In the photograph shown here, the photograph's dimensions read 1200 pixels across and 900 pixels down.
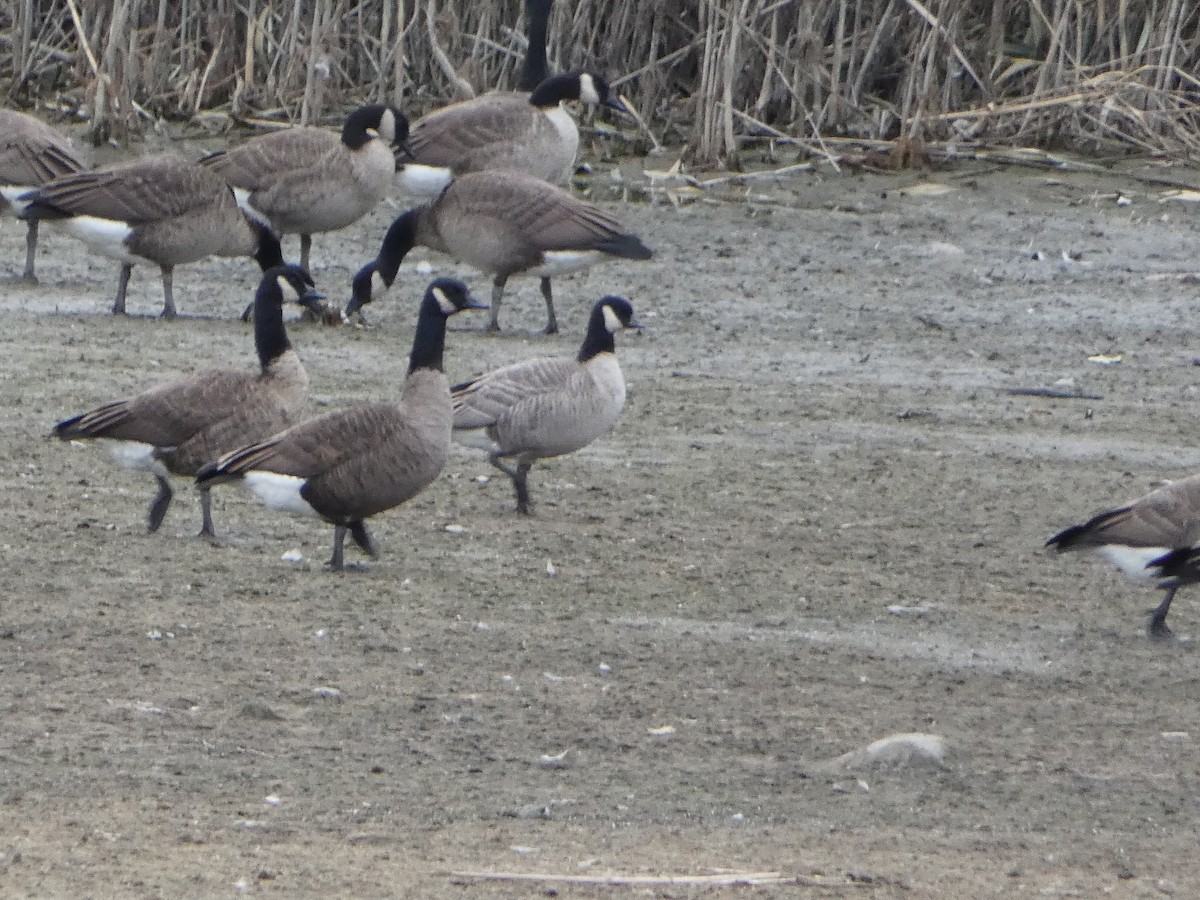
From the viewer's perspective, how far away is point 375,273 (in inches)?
503

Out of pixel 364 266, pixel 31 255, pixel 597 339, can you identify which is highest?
pixel 597 339

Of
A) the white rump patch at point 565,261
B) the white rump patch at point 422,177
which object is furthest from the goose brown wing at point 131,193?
the white rump patch at point 422,177

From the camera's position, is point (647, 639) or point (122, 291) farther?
point (122, 291)

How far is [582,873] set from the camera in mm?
4953

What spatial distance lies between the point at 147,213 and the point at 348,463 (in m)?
5.34

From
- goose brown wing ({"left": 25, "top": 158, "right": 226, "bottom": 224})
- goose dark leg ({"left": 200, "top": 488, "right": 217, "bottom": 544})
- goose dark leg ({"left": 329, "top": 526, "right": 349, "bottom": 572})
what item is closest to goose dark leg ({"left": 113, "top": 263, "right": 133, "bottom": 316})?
goose brown wing ({"left": 25, "top": 158, "right": 226, "bottom": 224})

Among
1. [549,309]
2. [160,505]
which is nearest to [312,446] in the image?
[160,505]

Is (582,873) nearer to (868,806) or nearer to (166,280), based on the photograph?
(868,806)

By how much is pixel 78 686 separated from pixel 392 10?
39.5 ft

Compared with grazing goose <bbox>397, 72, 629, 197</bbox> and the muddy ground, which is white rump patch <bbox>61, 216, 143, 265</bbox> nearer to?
the muddy ground

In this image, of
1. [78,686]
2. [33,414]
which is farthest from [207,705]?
[33,414]

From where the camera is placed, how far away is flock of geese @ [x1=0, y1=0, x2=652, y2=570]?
25.2ft

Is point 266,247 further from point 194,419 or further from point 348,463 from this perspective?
point 348,463

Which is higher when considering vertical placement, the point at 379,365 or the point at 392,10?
the point at 392,10
